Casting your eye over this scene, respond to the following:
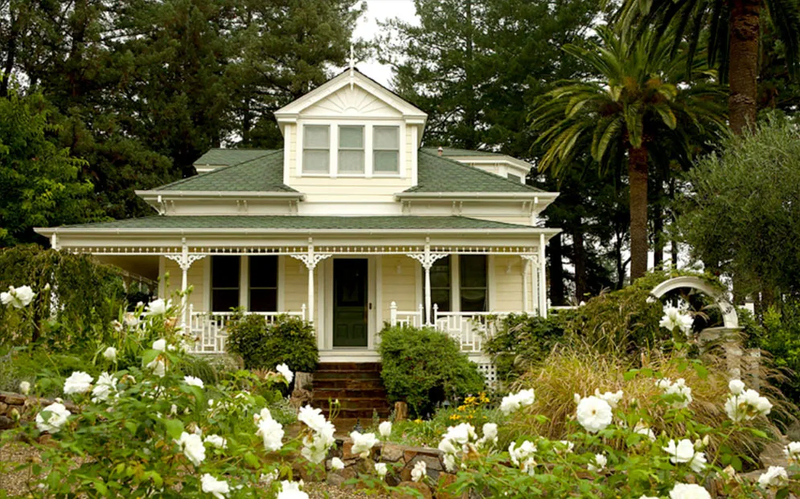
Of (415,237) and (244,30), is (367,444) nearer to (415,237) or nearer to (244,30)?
(415,237)

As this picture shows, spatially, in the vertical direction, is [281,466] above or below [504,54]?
below

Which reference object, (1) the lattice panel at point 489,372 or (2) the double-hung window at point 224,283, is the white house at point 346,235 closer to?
(2) the double-hung window at point 224,283

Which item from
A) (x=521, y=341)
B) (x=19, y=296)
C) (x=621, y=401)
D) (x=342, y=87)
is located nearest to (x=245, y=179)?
(x=342, y=87)

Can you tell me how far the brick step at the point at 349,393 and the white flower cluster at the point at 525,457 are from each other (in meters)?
9.87

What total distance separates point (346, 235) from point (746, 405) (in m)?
11.8

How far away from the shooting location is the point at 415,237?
14.7 metres

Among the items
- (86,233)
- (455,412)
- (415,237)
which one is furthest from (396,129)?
(455,412)

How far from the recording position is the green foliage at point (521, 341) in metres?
12.9

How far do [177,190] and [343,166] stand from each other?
12.9ft

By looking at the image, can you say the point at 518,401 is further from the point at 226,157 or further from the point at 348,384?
the point at 226,157

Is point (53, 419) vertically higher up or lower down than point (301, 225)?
lower down

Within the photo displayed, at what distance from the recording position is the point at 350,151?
1692 centimetres

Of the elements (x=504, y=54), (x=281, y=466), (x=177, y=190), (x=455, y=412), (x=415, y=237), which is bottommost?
(x=455, y=412)

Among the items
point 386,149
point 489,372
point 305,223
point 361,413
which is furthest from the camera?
point 386,149
